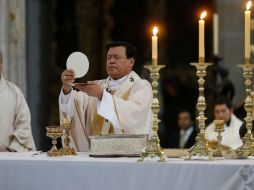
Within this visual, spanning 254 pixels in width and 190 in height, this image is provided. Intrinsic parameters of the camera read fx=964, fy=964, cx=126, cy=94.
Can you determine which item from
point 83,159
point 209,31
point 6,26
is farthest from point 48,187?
point 209,31

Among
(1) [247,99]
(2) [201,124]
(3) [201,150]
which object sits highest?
(1) [247,99]

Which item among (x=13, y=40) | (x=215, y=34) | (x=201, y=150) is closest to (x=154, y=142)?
(x=201, y=150)

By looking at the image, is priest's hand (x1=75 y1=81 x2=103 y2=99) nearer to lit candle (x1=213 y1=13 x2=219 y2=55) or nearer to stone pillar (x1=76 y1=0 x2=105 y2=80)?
lit candle (x1=213 y1=13 x2=219 y2=55)

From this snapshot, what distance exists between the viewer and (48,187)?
603 cm

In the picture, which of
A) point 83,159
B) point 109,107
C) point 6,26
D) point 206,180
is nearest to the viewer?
point 206,180

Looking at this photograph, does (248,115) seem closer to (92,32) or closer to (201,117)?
(201,117)

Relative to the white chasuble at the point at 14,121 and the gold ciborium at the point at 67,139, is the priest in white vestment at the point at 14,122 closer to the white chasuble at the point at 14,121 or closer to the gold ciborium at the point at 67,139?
the white chasuble at the point at 14,121

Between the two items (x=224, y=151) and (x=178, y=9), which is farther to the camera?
(x=178, y=9)

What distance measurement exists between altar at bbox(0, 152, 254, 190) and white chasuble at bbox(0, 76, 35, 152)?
7.69 feet

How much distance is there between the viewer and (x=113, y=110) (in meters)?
6.83

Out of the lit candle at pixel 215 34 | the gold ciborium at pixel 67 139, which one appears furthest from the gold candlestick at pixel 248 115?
the lit candle at pixel 215 34

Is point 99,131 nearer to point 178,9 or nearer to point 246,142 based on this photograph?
point 246,142

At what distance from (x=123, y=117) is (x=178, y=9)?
7.50 m

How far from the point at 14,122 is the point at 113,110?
215 centimetres
